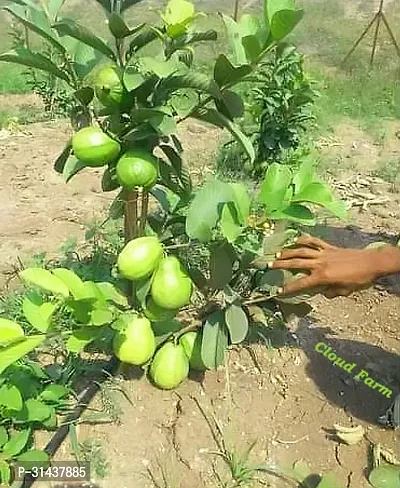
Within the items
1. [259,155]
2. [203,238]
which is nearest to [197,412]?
[203,238]

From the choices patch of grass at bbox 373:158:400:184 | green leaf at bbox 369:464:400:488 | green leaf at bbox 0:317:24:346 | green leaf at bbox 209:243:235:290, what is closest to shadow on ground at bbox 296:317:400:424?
green leaf at bbox 369:464:400:488

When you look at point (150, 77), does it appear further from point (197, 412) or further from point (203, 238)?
point (197, 412)

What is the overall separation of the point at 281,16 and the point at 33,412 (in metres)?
1.06

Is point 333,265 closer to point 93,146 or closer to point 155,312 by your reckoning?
point 155,312

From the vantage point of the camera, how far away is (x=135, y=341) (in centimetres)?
173

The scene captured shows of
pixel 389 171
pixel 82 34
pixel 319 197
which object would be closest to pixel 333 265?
pixel 319 197

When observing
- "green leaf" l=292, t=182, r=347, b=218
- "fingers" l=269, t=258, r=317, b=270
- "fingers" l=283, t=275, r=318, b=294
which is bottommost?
"fingers" l=283, t=275, r=318, b=294

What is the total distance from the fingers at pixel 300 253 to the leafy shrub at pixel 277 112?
5.29 feet

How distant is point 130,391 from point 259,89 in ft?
6.04

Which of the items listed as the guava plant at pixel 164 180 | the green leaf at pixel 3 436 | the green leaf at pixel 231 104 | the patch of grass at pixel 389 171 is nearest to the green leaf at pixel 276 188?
the guava plant at pixel 164 180

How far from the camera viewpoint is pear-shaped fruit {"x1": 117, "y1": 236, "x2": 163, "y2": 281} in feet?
5.12

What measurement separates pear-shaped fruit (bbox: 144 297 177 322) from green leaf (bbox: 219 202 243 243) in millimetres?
279

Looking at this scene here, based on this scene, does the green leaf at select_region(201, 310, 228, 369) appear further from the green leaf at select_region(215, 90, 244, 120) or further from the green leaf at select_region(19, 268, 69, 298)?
the green leaf at select_region(215, 90, 244, 120)

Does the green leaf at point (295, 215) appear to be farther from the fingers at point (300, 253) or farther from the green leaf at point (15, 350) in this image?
the green leaf at point (15, 350)
